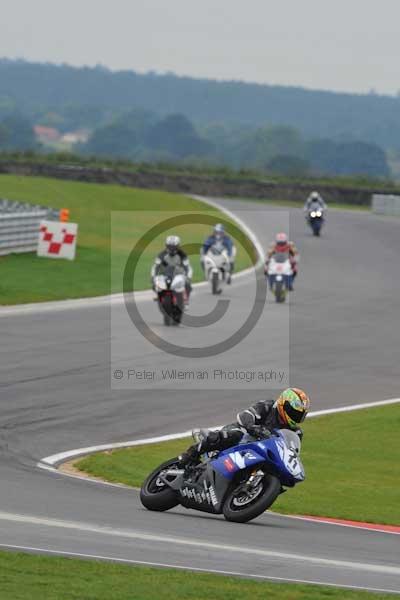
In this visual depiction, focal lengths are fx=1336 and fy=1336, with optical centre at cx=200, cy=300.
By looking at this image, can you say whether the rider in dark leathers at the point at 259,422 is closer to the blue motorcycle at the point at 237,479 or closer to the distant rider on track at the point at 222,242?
the blue motorcycle at the point at 237,479

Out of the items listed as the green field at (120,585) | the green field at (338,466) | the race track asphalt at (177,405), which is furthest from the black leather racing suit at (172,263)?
the green field at (120,585)

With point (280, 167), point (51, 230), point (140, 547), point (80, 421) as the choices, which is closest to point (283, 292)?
point (51, 230)

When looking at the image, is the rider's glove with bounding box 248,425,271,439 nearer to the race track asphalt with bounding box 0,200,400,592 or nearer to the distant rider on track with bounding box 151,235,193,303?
the race track asphalt with bounding box 0,200,400,592

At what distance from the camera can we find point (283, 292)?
32.2 m

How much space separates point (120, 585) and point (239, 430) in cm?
325

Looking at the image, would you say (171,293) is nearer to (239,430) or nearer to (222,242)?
(222,242)

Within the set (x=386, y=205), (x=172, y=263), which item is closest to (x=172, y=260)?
(x=172, y=263)

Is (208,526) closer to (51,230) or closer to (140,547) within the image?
(140,547)

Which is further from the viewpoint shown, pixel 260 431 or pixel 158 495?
pixel 158 495

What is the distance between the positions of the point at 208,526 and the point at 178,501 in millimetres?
664

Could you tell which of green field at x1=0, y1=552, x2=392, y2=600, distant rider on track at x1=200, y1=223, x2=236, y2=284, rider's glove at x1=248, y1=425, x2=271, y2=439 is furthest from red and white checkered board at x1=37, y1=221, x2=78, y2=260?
green field at x1=0, y1=552, x2=392, y2=600

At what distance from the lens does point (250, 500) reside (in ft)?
36.8

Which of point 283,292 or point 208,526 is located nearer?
point 208,526

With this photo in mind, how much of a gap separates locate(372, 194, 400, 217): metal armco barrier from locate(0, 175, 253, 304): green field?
9501 mm
